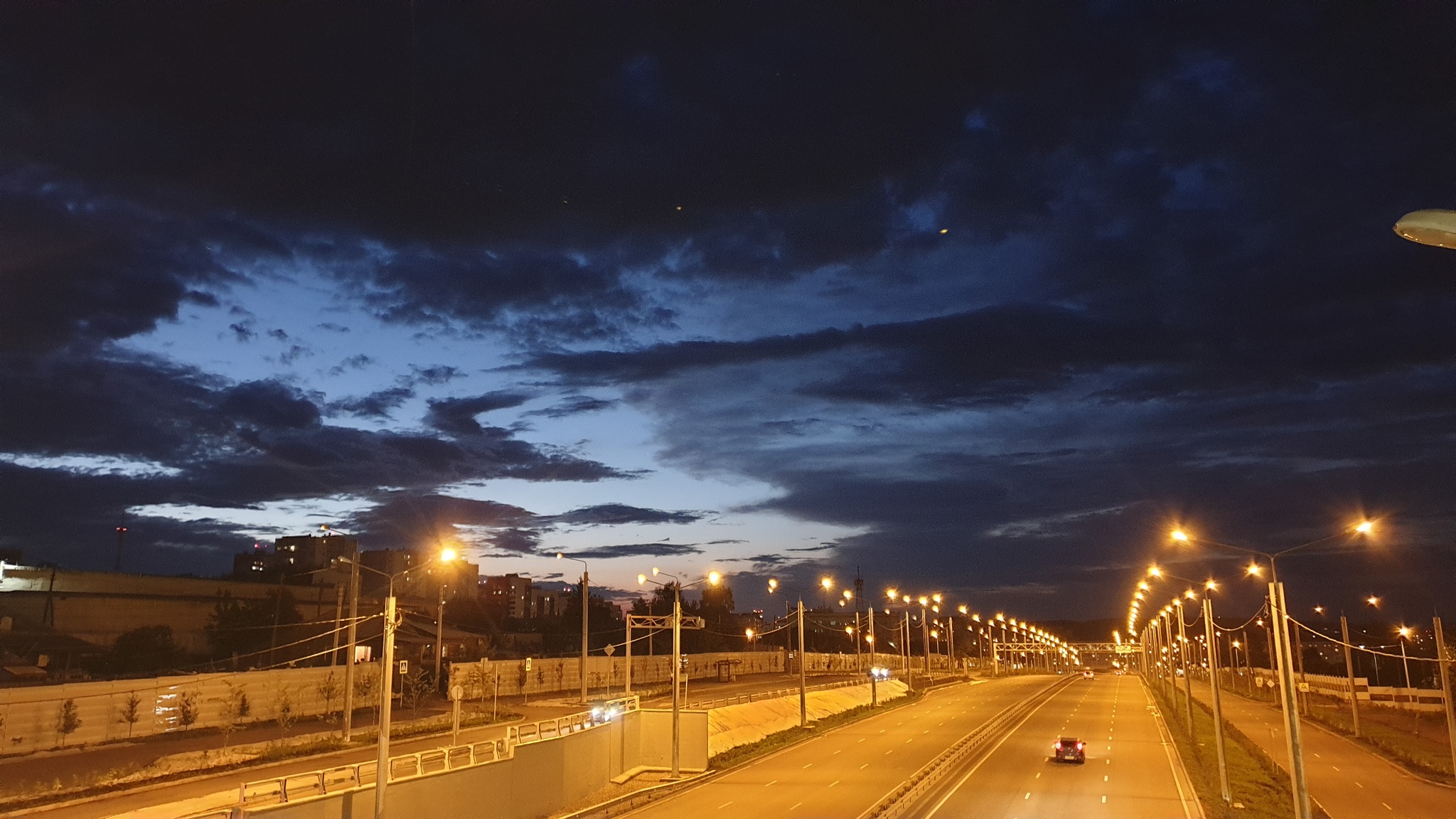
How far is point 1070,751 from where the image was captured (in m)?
48.4

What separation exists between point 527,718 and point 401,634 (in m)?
41.5

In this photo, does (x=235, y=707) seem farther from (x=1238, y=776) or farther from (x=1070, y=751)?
(x=1238, y=776)

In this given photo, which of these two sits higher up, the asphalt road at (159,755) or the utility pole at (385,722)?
the utility pole at (385,722)

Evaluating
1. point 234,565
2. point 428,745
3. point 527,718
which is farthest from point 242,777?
point 234,565

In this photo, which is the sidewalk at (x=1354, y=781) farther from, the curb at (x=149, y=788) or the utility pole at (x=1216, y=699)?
the curb at (x=149, y=788)

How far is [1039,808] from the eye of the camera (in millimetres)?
35281

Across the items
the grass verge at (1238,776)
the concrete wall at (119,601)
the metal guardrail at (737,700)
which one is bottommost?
the grass verge at (1238,776)

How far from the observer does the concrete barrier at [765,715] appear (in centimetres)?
5531

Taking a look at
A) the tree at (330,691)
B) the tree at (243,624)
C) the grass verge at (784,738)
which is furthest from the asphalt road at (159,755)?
the tree at (243,624)

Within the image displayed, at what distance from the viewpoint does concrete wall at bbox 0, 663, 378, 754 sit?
4441cm

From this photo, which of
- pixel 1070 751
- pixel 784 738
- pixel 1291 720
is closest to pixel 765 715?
pixel 784 738

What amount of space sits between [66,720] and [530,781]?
86.8 ft

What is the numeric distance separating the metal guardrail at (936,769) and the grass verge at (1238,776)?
33.0 ft

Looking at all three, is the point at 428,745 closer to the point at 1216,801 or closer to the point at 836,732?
the point at 836,732
